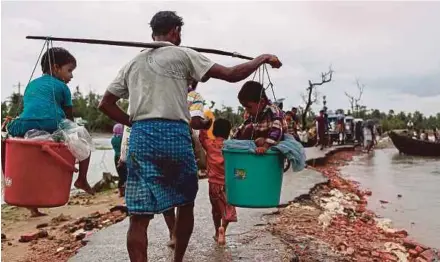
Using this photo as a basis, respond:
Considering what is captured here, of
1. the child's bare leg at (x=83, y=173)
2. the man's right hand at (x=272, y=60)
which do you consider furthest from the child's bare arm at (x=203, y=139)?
the man's right hand at (x=272, y=60)

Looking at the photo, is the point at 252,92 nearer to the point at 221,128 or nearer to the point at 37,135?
the point at 221,128

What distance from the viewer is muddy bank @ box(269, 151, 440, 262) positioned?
4875 mm

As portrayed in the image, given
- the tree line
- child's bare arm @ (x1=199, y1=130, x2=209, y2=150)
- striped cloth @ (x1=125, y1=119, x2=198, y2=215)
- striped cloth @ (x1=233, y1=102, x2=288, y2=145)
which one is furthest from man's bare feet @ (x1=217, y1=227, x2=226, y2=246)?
the tree line

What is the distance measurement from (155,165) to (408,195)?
9.32m

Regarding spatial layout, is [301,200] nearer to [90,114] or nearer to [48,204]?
[48,204]

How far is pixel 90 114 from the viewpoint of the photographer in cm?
4978

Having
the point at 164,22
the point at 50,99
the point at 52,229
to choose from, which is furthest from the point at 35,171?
the point at 52,229

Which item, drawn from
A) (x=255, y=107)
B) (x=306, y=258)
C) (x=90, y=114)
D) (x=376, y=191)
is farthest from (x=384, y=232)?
(x=90, y=114)

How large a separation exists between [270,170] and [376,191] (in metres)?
9.16

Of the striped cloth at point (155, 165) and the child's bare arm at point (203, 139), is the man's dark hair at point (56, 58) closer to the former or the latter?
the striped cloth at point (155, 165)

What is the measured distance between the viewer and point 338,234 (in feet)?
20.3

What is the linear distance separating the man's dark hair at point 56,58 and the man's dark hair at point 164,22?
2.69 ft

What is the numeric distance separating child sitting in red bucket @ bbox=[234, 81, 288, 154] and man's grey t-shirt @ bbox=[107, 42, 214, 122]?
2.56ft

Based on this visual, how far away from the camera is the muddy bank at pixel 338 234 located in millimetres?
4875
